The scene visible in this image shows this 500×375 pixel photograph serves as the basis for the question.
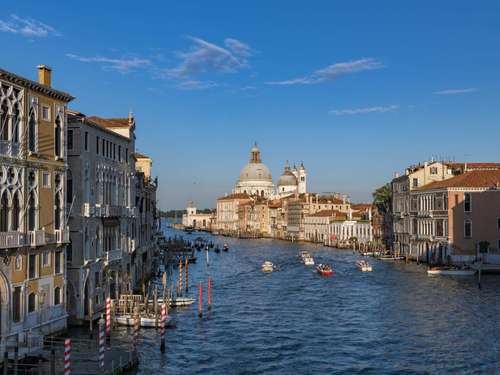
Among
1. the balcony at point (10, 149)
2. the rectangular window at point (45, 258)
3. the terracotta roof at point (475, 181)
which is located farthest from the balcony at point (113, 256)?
the terracotta roof at point (475, 181)

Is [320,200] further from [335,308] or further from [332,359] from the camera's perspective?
[332,359]

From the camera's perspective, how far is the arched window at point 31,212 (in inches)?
849

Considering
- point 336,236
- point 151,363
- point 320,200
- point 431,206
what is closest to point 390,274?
point 431,206

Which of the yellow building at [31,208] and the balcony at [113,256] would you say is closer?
the yellow building at [31,208]

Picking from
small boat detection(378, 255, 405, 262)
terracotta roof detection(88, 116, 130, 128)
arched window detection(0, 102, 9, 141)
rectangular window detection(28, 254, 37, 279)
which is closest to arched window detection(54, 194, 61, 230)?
rectangular window detection(28, 254, 37, 279)

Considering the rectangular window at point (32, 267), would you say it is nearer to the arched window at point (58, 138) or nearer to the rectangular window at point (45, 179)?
the rectangular window at point (45, 179)

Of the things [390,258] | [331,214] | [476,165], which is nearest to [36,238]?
[390,258]

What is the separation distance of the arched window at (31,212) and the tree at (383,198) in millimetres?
62088

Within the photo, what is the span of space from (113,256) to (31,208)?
886cm

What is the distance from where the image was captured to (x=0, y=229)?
65.5 ft

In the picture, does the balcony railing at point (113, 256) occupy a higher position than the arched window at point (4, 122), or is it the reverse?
the arched window at point (4, 122)

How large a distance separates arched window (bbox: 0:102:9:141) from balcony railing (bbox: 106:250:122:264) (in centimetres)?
988

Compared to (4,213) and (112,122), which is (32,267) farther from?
(112,122)

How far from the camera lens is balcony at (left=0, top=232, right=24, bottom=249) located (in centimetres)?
1959
